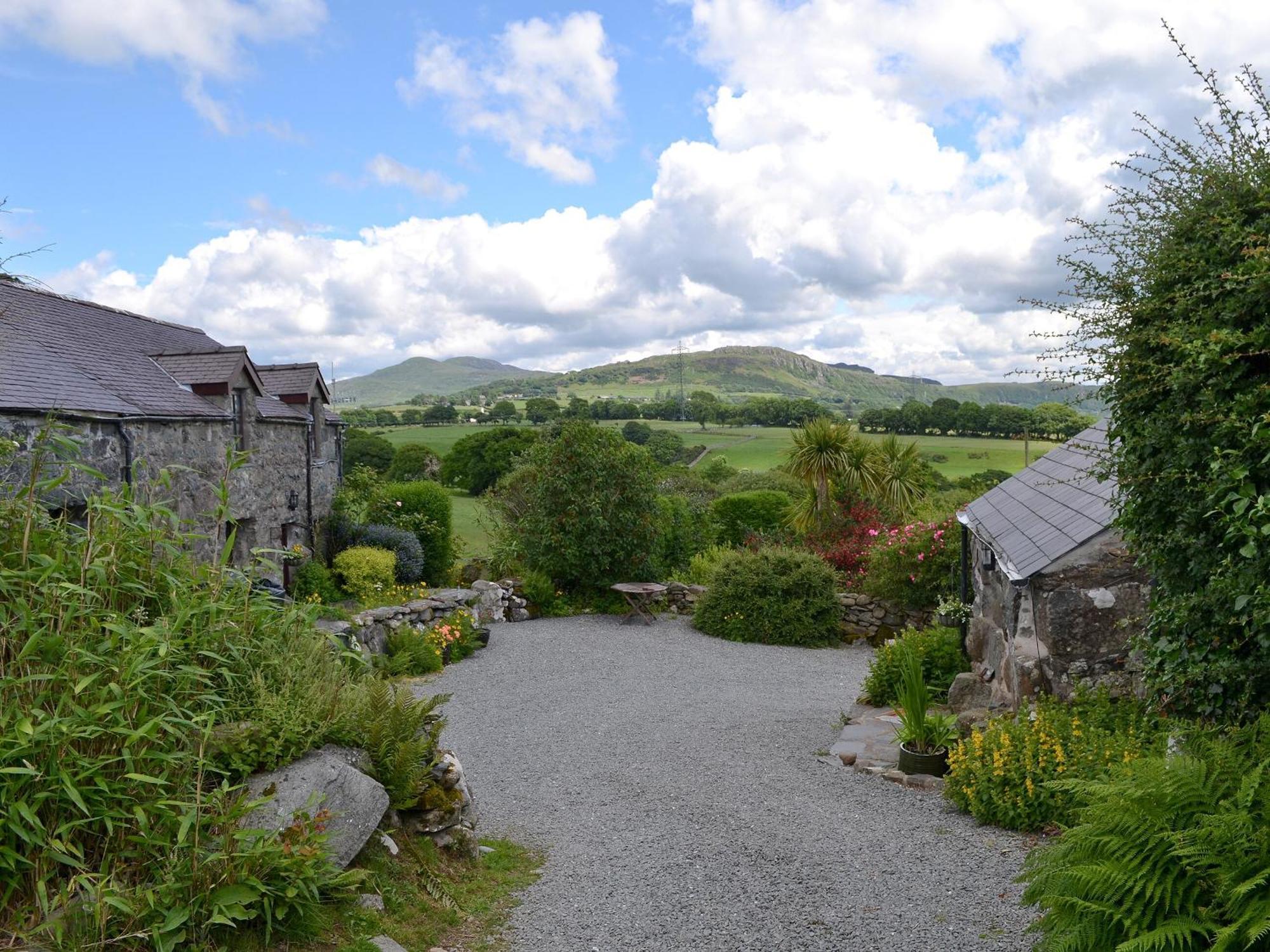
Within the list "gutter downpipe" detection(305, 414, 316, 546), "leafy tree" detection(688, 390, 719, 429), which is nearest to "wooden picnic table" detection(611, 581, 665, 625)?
"gutter downpipe" detection(305, 414, 316, 546)

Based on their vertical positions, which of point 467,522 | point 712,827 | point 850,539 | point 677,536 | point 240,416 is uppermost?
point 240,416

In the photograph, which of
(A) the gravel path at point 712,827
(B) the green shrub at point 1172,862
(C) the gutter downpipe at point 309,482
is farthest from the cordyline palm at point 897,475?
(B) the green shrub at point 1172,862

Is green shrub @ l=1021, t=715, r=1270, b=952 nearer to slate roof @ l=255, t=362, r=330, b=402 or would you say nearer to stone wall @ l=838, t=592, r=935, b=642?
stone wall @ l=838, t=592, r=935, b=642

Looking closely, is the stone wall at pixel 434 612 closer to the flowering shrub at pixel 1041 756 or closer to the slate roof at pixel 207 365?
the slate roof at pixel 207 365

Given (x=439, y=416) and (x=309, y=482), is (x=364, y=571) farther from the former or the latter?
(x=439, y=416)

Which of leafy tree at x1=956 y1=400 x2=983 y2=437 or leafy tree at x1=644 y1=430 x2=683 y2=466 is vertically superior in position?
leafy tree at x1=956 y1=400 x2=983 y2=437

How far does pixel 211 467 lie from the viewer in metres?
14.3

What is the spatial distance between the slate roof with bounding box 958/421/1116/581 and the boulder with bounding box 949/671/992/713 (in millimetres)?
1437

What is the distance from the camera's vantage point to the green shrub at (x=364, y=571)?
1574 cm

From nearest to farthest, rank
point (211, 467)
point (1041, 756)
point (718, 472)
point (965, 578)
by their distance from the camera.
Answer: point (1041, 756), point (965, 578), point (211, 467), point (718, 472)

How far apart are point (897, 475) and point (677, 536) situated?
5523mm

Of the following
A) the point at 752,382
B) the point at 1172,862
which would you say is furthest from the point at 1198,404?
the point at 752,382

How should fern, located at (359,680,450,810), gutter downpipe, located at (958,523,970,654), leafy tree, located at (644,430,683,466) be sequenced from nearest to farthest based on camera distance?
1. fern, located at (359,680,450,810)
2. gutter downpipe, located at (958,523,970,654)
3. leafy tree, located at (644,430,683,466)

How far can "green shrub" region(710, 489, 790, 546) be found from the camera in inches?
837
